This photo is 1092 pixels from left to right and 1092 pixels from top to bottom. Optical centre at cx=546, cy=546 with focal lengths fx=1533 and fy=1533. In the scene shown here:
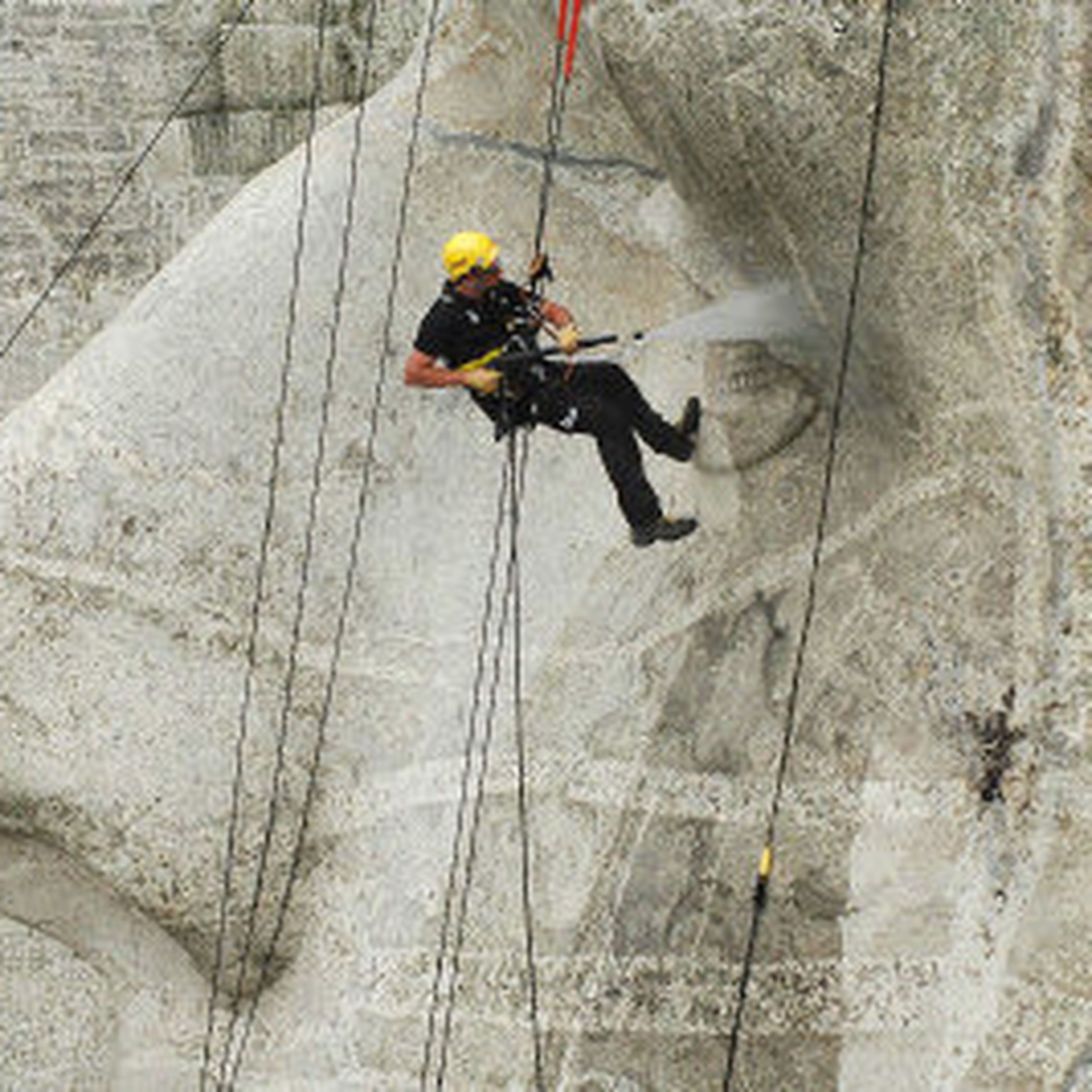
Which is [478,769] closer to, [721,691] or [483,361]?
[721,691]

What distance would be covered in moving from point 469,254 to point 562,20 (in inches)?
86.2

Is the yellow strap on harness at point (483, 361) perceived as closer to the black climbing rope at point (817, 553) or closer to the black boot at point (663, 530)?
the black boot at point (663, 530)

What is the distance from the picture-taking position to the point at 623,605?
884 cm

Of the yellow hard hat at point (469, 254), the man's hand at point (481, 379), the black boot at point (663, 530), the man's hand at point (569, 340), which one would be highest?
the yellow hard hat at point (469, 254)

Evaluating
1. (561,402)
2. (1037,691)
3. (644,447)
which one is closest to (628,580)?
(644,447)

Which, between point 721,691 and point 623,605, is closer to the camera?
point 721,691

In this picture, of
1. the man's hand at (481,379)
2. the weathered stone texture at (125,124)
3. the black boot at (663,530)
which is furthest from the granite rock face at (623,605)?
the man's hand at (481,379)

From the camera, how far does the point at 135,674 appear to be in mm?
9297

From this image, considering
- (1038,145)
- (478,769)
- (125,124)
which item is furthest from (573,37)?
(478,769)

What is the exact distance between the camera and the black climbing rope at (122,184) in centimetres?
1078

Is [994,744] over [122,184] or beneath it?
beneath

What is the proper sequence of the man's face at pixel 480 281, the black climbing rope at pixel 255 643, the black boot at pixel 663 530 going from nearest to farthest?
the man's face at pixel 480 281, the black boot at pixel 663 530, the black climbing rope at pixel 255 643

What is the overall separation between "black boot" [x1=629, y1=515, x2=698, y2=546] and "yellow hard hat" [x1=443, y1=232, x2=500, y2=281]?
1718 millimetres

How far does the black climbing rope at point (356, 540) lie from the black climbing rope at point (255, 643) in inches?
5.0
